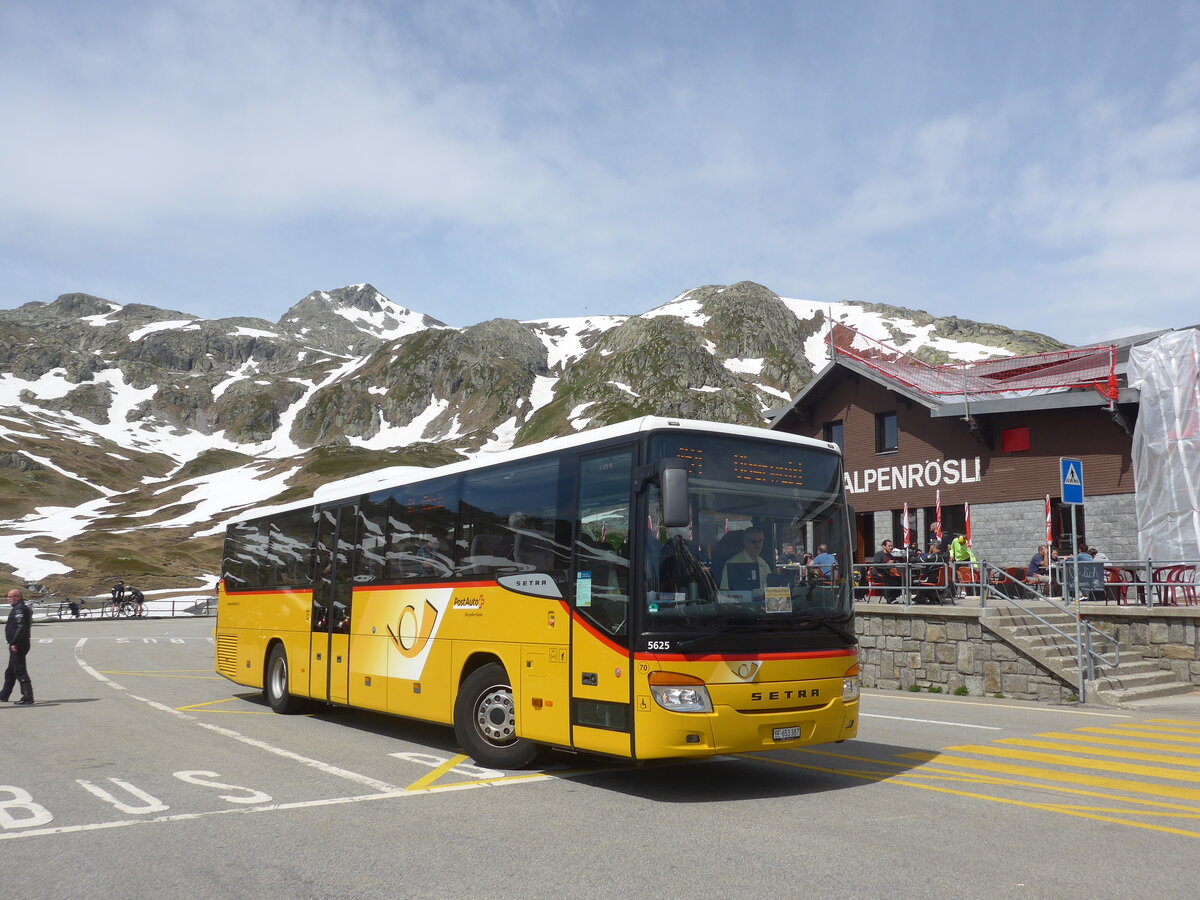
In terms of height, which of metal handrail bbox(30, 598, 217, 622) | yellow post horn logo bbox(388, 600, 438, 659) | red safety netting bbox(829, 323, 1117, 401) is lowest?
metal handrail bbox(30, 598, 217, 622)

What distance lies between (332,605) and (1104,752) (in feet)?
28.9

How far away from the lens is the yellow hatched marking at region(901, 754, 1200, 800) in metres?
8.02

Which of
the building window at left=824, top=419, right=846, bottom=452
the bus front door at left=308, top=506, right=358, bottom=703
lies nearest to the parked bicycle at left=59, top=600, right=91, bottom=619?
the building window at left=824, top=419, right=846, bottom=452

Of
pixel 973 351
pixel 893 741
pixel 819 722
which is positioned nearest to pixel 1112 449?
pixel 893 741

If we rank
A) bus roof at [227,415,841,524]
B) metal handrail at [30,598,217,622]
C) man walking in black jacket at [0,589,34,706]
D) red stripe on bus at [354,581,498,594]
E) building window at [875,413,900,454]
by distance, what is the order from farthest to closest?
metal handrail at [30,598,217,622], building window at [875,413,900,454], man walking in black jacket at [0,589,34,706], red stripe on bus at [354,581,498,594], bus roof at [227,415,841,524]

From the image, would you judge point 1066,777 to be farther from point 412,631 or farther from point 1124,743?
point 412,631

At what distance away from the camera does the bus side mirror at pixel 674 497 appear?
277 inches

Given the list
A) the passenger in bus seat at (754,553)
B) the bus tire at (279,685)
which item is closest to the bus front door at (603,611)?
the passenger in bus seat at (754,553)

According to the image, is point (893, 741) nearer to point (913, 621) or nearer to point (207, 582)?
point (913, 621)

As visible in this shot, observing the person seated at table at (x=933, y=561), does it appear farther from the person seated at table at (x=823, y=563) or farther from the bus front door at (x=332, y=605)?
the bus front door at (x=332, y=605)

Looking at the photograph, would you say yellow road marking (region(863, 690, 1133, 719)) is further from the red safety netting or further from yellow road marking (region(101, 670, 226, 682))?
yellow road marking (region(101, 670, 226, 682))

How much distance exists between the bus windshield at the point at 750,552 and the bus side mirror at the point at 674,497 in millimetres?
433

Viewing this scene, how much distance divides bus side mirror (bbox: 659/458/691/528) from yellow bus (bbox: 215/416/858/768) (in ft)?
0.05

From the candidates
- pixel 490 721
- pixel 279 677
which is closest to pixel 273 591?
pixel 279 677
